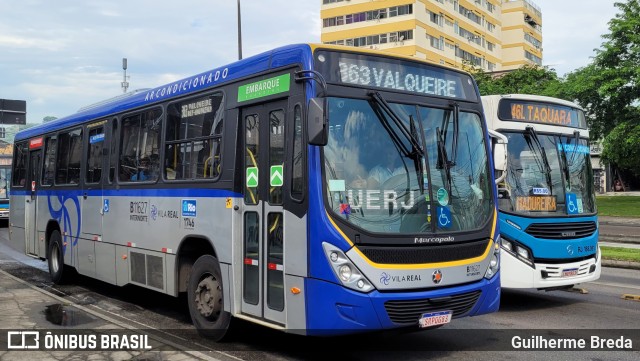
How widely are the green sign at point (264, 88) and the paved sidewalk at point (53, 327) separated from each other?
9.14 feet

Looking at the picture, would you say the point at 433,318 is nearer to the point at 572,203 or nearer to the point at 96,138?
the point at 572,203

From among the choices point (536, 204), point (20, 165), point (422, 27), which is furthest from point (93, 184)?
point (422, 27)

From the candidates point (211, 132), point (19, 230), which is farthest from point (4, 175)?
point (211, 132)

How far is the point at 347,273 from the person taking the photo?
5824 millimetres

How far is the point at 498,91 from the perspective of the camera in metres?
42.5

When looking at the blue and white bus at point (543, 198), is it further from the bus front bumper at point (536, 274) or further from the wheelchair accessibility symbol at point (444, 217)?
the wheelchair accessibility symbol at point (444, 217)

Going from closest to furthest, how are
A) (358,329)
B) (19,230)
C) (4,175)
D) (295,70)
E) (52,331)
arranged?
(358,329) < (295,70) < (52,331) < (19,230) < (4,175)

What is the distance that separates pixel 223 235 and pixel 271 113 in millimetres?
1531

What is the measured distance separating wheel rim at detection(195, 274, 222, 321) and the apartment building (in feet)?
192

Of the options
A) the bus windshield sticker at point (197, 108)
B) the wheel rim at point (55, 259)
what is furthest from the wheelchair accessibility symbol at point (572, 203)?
the wheel rim at point (55, 259)

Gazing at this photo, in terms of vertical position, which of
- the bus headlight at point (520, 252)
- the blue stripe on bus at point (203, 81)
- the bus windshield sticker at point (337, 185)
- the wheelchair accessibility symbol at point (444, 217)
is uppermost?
the blue stripe on bus at point (203, 81)

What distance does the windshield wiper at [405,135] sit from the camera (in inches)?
247

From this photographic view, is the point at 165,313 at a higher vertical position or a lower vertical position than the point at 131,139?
lower

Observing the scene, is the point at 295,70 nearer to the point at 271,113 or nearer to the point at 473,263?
the point at 271,113
